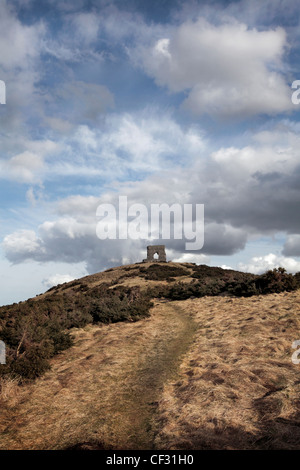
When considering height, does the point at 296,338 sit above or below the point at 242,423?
above

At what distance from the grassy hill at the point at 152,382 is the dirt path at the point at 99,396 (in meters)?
0.02

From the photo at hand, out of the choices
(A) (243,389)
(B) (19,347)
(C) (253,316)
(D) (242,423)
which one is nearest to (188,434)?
(D) (242,423)

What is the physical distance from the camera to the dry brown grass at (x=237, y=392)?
4879 mm

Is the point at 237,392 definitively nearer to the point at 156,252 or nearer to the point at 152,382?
the point at 152,382

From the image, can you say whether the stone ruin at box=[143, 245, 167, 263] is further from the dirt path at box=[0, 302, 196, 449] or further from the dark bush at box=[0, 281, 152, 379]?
the dirt path at box=[0, 302, 196, 449]

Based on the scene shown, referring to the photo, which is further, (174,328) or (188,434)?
(174,328)

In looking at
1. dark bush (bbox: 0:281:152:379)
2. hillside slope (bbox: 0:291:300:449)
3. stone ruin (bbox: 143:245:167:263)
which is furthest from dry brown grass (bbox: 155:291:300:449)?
stone ruin (bbox: 143:245:167:263)

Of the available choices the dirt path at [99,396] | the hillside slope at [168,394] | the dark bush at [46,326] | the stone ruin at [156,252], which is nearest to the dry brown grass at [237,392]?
the hillside slope at [168,394]

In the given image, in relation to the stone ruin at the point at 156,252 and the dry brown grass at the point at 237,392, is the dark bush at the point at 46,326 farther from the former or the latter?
the stone ruin at the point at 156,252

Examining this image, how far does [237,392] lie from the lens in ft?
21.2

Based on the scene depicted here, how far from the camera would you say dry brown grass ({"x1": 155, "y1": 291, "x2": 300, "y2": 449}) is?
16.0 ft

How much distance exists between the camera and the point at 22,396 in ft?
23.2
